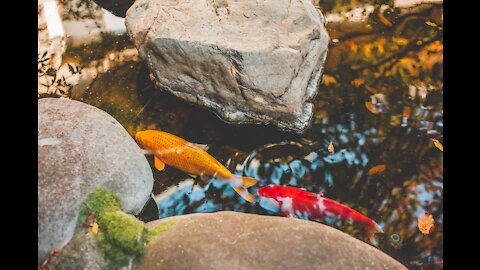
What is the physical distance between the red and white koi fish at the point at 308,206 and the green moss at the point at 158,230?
0.81 m

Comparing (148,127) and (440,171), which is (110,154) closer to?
(148,127)

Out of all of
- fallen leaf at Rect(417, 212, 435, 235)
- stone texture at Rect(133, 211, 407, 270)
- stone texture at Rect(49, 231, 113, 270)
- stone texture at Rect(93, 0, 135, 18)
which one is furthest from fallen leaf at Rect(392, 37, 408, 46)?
stone texture at Rect(49, 231, 113, 270)

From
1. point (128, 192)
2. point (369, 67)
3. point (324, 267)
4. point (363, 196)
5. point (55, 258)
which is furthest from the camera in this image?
point (369, 67)

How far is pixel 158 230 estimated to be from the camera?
362cm

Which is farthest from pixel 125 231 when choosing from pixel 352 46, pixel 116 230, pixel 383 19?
pixel 383 19

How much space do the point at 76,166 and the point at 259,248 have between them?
1.47 metres

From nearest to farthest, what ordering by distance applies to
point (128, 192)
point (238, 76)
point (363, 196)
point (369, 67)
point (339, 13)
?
point (128, 192), point (363, 196), point (238, 76), point (369, 67), point (339, 13)

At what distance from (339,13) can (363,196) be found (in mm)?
2461

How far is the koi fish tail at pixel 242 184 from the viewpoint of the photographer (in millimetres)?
4215

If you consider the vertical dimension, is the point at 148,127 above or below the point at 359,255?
below

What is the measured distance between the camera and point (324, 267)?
323 centimetres

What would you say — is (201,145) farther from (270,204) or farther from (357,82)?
(357,82)

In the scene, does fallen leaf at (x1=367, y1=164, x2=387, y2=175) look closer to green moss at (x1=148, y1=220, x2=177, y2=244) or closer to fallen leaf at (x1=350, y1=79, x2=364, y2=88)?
fallen leaf at (x1=350, y1=79, x2=364, y2=88)

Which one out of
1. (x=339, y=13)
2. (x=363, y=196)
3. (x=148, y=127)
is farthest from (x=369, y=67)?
(x=148, y=127)
